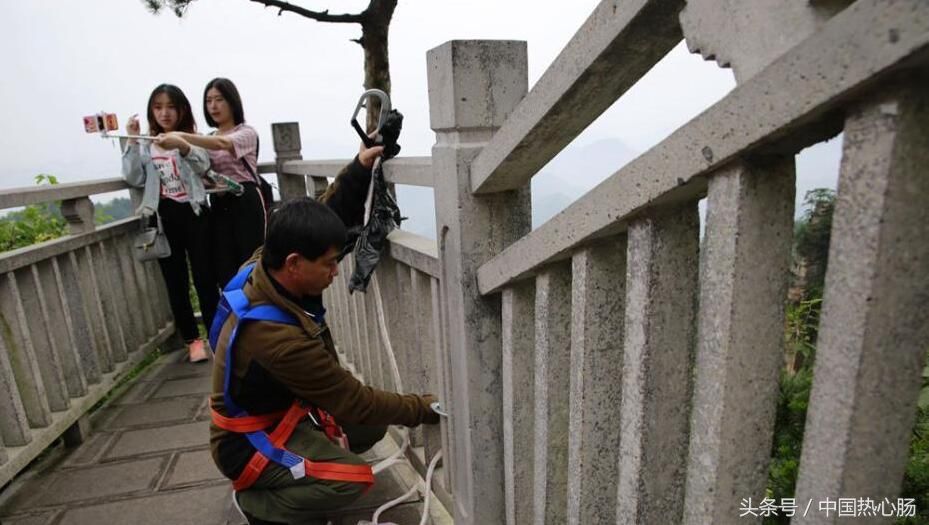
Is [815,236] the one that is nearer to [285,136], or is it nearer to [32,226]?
[285,136]

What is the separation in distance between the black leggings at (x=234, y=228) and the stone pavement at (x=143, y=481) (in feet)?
2.81

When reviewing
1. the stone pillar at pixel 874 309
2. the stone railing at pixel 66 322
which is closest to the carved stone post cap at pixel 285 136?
the stone railing at pixel 66 322

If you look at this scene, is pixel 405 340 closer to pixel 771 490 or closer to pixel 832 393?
pixel 771 490

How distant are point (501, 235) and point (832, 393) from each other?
3.05 feet

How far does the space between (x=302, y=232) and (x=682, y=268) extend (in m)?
1.06

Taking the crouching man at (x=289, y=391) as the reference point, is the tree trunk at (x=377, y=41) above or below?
above

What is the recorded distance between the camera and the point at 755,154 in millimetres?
772

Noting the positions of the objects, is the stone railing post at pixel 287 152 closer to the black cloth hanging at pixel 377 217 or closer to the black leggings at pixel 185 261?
the black leggings at pixel 185 261

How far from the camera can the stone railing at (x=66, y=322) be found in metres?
2.54

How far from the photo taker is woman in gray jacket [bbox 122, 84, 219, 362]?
3.33 meters

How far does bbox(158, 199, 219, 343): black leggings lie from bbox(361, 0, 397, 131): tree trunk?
221cm

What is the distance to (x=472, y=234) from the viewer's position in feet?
4.98

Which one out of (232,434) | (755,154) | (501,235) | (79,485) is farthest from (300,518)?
(755,154)

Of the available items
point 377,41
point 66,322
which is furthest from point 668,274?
point 377,41
